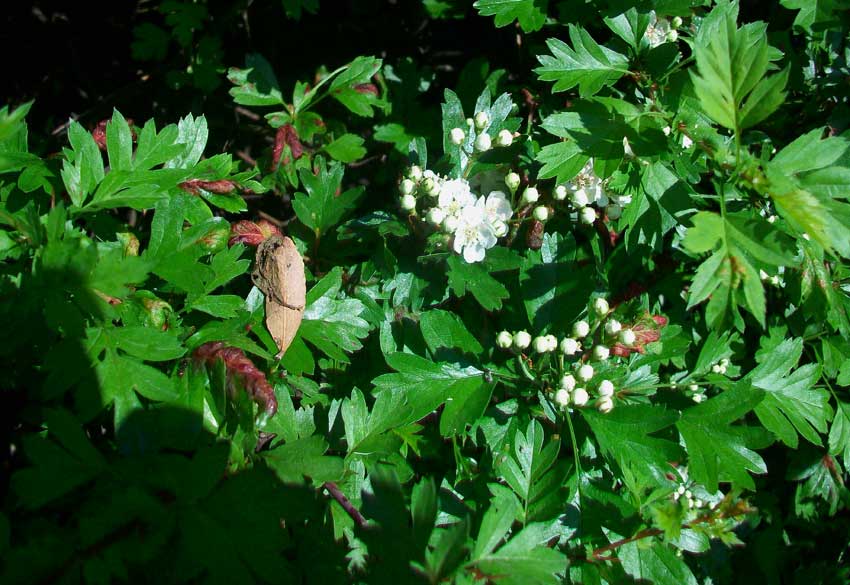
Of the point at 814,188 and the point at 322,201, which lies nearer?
the point at 814,188

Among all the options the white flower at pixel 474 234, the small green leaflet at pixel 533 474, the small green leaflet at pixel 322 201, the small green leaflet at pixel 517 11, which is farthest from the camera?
the small green leaflet at pixel 517 11

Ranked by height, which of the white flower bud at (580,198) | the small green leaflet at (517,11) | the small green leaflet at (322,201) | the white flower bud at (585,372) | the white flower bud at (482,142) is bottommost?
the white flower bud at (585,372)

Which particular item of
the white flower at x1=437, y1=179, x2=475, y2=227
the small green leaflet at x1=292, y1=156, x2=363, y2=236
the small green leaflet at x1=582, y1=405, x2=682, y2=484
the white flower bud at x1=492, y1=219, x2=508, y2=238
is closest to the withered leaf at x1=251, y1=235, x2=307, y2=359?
the small green leaflet at x1=292, y1=156, x2=363, y2=236

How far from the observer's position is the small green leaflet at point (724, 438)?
1.90 m

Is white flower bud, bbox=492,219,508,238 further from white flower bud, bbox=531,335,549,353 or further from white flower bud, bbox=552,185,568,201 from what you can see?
white flower bud, bbox=531,335,549,353

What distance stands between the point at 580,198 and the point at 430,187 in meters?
0.48

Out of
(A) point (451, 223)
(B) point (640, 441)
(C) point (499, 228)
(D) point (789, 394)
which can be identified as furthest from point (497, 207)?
(D) point (789, 394)

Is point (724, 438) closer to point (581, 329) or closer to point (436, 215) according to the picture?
point (581, 329)

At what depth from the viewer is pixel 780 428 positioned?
216cm

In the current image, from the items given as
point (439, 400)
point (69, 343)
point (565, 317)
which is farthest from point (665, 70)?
point (69, 343)

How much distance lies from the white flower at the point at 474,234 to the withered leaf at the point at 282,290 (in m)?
0.49

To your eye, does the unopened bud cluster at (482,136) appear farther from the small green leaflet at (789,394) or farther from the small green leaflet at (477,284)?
the small green leaflet at (789,394)

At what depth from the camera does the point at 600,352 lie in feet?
6.17

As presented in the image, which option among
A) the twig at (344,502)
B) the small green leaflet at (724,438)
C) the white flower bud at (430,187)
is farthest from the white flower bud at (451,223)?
the small green leaflet at (724,438)
